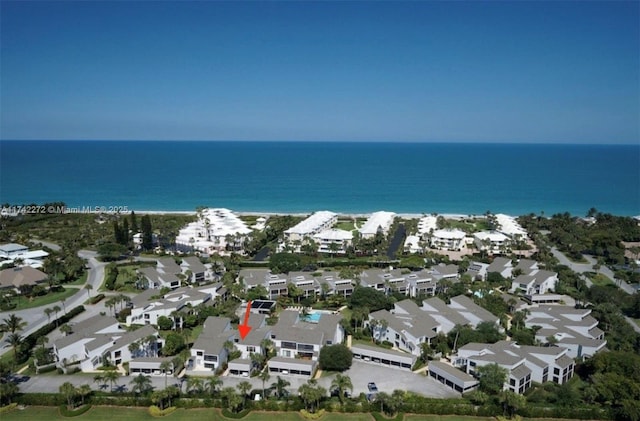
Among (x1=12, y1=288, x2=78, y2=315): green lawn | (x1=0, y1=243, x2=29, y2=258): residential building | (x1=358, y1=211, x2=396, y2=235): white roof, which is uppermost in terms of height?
(x1=358, y1=211, x2=396, y2=235): white roof

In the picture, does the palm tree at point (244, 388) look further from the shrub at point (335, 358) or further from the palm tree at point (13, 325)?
the palm tree at point (13, 325)

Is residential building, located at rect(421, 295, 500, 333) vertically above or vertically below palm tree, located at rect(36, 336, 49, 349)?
above

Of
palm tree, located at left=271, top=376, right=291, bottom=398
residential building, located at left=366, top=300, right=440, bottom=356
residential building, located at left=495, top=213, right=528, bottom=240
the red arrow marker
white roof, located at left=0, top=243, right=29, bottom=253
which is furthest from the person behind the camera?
residential building, located at left=495, top=213, right=528, bottom=240

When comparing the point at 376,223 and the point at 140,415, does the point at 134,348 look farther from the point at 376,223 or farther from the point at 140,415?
the point at 376,223

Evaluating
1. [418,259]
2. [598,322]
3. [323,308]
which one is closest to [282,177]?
[418,259]

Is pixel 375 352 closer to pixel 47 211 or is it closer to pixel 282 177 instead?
pixel 47 211

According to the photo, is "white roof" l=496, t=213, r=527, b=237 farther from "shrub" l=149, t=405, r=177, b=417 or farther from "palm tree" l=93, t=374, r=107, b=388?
"palm tree" l=93, t=374, r=107, b=388

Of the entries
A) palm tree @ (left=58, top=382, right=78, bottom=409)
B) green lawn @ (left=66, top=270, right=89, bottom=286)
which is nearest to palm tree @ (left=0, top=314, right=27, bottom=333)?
green lawn @ (left=66, top=270, right=89, bottom=286)
